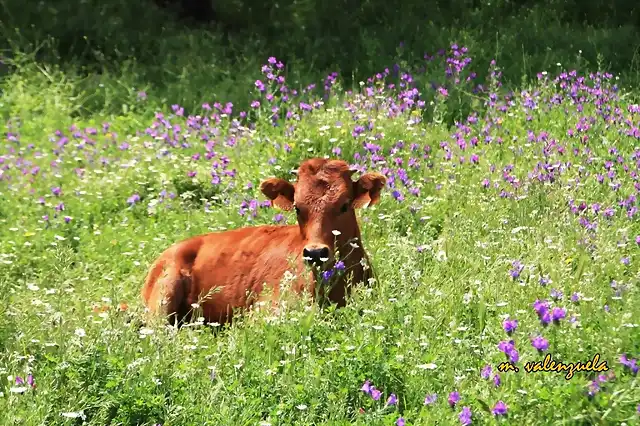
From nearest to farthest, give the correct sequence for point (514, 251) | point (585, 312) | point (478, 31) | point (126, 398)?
point (126, 398) < point (585, 312) < point (514, 251) < point (478, 31)

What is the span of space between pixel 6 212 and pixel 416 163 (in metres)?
3.52

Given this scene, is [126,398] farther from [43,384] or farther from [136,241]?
[136,241]

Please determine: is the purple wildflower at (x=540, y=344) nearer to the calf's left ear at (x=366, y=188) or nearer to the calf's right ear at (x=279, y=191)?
the calf's left ear at (x=366, y=188)

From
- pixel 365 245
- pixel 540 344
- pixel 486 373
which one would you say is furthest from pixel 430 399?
pixel 365 245

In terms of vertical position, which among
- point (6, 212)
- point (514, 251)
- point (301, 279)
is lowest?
point (6, 212)

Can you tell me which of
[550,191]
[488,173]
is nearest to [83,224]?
[488,173]

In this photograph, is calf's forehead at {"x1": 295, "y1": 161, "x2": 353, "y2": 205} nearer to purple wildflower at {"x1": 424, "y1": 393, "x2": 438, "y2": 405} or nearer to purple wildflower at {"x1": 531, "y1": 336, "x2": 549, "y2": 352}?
purple wildflower at {"x1": 424, "y1": 393, "x2": 438, "y2": 405}

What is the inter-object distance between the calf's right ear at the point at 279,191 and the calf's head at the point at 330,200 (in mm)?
150

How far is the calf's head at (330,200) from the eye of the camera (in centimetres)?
610

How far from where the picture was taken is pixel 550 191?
6895 mm

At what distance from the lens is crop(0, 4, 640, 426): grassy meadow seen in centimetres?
448

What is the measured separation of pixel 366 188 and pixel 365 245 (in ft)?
2.17

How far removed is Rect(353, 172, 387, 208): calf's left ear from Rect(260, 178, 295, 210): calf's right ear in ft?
1.47

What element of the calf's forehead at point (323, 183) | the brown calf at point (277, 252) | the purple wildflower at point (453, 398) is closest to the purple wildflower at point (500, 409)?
the purple wildflower at point (453, 398)
